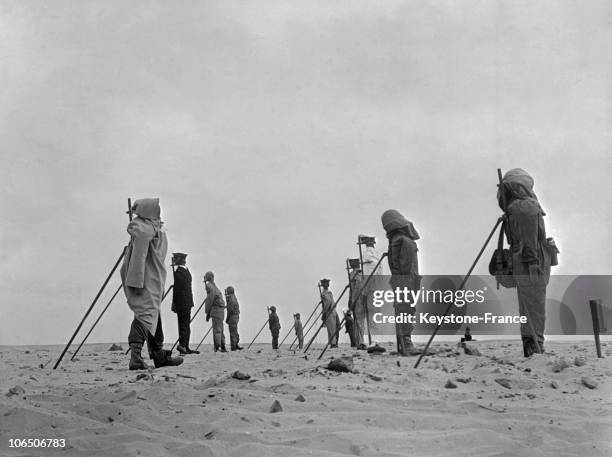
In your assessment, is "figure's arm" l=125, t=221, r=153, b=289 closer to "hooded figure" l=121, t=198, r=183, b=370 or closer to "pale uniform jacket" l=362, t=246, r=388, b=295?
"hooded figure" l=121, t=198, r=183, b=370

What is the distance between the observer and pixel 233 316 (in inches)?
632

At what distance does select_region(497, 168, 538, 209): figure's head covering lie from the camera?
798 centimetres

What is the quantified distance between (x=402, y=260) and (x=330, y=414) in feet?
14.9

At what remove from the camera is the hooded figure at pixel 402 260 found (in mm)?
8469

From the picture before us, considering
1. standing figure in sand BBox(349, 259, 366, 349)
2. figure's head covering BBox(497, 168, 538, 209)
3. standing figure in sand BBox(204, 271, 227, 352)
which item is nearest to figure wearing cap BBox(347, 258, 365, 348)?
standing figure in sand BBox(349, 259, 366, 349)

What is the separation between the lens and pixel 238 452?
11.7 feet

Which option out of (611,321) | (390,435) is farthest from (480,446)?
(611,321)

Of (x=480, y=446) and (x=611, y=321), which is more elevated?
(x=611, y=321)

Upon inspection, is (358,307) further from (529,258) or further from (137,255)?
(137,255)

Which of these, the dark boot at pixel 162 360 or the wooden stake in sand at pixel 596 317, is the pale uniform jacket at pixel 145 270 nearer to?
the dark boot at pixel 162 360

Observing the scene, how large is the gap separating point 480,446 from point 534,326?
424 centimetres

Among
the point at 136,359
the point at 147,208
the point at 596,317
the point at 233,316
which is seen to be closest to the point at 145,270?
the point at 147,208

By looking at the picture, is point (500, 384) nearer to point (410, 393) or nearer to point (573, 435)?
point (410, 393)

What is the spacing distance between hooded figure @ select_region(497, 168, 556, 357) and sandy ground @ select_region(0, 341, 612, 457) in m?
0.97
